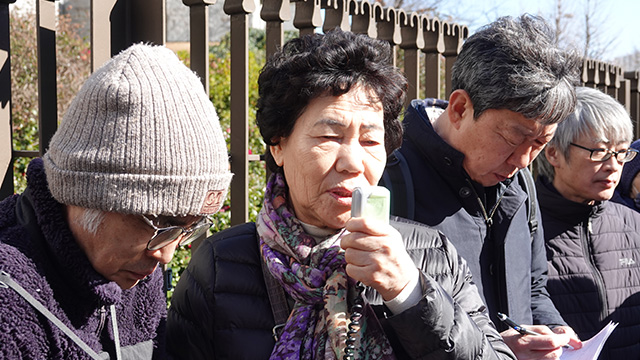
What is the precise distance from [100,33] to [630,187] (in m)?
3.61

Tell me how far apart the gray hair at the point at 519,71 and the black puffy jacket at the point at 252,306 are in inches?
27.8

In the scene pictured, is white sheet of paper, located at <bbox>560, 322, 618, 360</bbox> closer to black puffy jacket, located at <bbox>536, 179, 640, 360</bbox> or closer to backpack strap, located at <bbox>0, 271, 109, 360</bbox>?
black puffy jacket, located at <bbox>536, 179, 640, 360</bbox>

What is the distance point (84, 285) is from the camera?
166 centimetres

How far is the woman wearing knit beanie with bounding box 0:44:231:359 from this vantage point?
1.60 m

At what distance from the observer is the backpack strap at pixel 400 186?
251 cm

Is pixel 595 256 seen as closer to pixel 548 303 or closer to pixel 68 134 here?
pixel 548 303

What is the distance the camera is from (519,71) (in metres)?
2.58

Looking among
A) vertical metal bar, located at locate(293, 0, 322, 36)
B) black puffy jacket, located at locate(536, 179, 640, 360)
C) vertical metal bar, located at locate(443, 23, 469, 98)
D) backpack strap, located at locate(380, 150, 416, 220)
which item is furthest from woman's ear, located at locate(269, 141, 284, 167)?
vertical metal bar, located at locate(443, 23, 469, 98)

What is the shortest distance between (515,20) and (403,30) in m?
1.59

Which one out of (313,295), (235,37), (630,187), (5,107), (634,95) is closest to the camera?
(313,295)

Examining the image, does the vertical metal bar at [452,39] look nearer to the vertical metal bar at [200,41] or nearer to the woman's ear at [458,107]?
the woman's ear at [458,107]

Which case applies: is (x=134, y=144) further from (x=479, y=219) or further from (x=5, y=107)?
(x=479, y=219)

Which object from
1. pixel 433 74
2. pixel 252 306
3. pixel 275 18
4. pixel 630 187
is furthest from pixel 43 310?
pixel 630 187

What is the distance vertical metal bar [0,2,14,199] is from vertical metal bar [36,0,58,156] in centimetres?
11
